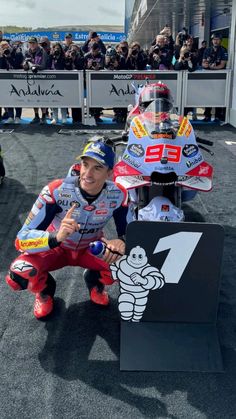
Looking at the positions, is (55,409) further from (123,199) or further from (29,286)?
(123,199)

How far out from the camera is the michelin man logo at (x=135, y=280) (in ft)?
9.19

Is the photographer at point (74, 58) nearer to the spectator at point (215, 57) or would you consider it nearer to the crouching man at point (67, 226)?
the spectator at point (215, 57)

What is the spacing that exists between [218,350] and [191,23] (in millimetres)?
22262

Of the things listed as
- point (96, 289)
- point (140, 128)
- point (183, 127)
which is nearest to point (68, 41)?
point (140, 128)

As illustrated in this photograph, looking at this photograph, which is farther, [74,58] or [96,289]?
[74,58]

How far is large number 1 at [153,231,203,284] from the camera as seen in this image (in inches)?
107

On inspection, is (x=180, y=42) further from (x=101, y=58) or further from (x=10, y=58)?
(x=10, y=58)

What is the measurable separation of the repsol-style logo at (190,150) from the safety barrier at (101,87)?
7.29 metres

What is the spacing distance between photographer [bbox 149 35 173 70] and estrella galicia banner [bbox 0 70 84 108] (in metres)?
1.88

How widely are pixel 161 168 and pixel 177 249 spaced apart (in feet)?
3.48

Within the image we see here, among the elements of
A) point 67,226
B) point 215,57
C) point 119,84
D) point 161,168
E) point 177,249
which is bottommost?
point 177,249

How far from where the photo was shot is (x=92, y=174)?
2.88m

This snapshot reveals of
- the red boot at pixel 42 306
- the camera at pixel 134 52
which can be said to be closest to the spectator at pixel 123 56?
the camera at pixel 134 52

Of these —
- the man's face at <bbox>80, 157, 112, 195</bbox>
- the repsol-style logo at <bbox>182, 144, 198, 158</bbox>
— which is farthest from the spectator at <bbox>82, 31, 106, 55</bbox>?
the man's face at <bbox>80, 157, 112, 195</bbox>
